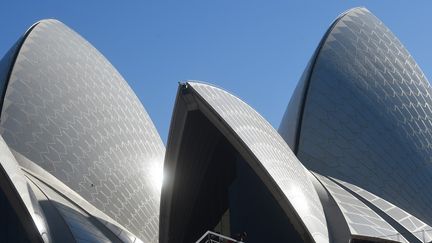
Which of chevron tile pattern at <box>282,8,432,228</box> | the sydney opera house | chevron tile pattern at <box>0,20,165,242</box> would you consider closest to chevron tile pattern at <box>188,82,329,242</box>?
the sydney opera house

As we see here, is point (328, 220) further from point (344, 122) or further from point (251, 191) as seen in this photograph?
point (344, 122)

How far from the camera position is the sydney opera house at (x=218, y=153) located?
23.1 meters

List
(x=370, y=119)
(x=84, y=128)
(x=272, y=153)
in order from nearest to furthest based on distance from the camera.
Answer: (x=272, y=153)
(x=370, y=119)
(x=84, y=128)

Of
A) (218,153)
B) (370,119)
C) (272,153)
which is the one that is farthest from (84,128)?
(370,119)

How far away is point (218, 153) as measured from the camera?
27.2 m

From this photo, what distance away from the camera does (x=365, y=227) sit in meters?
22.9

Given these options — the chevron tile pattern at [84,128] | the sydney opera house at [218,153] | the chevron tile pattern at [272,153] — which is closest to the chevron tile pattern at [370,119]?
the sydney opera house at [218,153]

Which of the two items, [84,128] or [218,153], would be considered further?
[84,128]

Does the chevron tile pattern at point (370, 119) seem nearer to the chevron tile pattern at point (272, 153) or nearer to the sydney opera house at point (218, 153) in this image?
the sydney opera house at point (218, 153)

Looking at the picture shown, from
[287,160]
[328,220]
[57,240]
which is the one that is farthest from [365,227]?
[57,240]

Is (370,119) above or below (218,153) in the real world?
above

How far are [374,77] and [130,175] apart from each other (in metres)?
9.34

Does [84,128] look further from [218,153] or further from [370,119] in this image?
[370,119]

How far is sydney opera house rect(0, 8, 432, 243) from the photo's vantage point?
23094 millimetres
